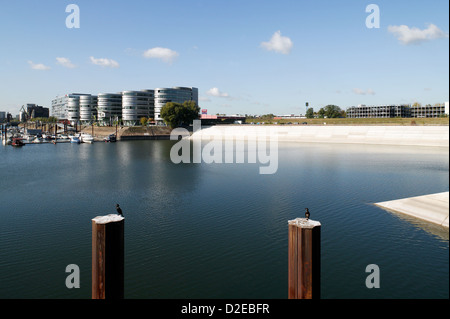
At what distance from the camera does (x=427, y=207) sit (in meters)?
30.5

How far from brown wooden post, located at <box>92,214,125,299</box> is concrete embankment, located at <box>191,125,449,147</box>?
121739 millimetres

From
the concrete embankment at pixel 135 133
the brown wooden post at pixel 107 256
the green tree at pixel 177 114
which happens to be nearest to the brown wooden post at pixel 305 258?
the brown wooden post at pixel 107 256

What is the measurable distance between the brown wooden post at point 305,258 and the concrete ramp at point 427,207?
22.2 m

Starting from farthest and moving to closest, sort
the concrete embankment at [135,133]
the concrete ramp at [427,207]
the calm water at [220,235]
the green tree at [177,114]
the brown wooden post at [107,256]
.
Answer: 1. the green tree at [177,114]
2. the concrete embankment at [135,133]
3. the concrete ramp at [427,207]
4. the calm water at [220,235]
5. the brown wooden post at [107,256]

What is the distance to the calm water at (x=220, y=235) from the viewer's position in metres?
18.2

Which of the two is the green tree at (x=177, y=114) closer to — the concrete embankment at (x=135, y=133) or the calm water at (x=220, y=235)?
the concrete embankment at (x=135, y=133)

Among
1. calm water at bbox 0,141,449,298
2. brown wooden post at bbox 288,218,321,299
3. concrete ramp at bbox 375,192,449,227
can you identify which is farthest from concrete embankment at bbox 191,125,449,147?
brown wooden post at bbox 288,218,321,299

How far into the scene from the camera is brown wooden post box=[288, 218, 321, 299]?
1066 cm

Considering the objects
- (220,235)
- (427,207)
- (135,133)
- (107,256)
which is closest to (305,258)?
(107,256)

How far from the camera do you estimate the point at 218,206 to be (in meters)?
35.6

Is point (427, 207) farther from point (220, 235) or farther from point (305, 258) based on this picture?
point (305, 258)

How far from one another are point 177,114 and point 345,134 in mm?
90514

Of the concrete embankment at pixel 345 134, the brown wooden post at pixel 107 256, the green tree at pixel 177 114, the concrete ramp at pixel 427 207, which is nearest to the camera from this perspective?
the brown wooden post at pixel 107 256
